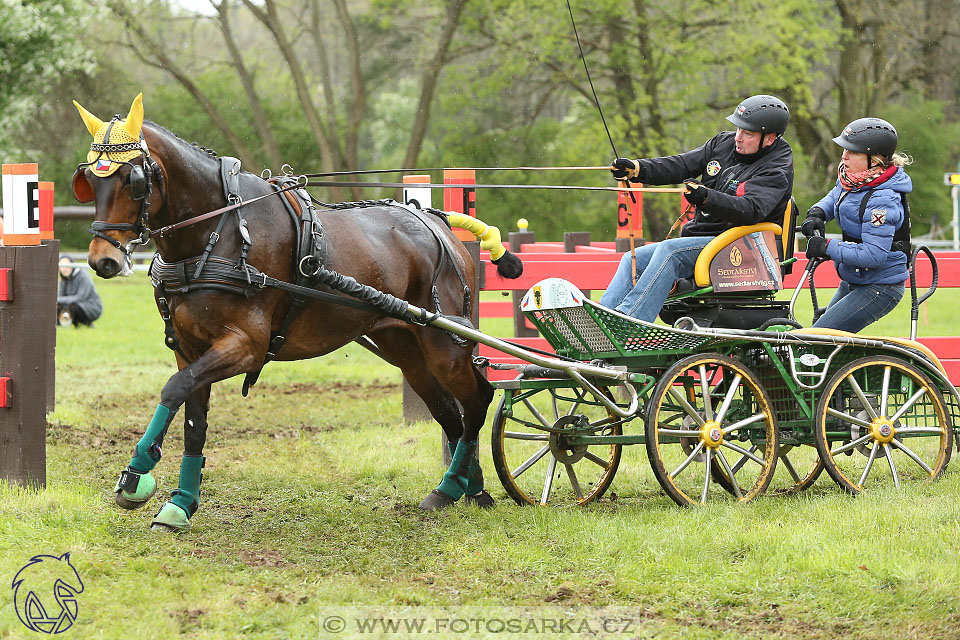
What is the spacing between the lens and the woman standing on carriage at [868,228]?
6.11m

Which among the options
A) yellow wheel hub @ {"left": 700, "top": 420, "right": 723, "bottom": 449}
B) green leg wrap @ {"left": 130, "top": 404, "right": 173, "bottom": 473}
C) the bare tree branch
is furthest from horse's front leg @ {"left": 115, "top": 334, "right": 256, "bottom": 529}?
the bare tree branch

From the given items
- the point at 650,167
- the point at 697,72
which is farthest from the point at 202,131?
the point at 650,167

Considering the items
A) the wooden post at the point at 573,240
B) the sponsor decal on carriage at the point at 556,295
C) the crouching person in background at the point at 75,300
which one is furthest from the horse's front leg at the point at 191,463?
the crouching person in background at the point at 75,300

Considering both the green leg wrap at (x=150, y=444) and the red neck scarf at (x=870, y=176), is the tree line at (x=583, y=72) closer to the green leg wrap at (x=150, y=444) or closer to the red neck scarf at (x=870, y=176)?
the red neck scarf at (x=870, y=176)

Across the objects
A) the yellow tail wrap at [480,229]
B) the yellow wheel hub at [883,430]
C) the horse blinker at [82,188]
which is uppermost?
the horse blinker at [82,188]

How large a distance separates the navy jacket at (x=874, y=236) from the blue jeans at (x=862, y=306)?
0.05 meters

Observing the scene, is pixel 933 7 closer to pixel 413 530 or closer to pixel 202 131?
pixel 202 131

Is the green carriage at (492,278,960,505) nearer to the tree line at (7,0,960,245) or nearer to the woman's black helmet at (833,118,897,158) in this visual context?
the woman's black helmet at (833,118,897,158)

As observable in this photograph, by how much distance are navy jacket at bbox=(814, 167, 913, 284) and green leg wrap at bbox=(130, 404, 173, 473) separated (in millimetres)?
3622

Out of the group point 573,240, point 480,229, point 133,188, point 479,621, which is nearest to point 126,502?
point 133,188

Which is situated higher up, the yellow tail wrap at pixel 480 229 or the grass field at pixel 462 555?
the yellow tail wrap at pixel 480 229

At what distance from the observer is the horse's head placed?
4934 millimetres

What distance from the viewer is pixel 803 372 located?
19.5 feet

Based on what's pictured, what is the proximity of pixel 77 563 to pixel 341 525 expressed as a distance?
57.3 inches
